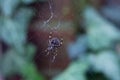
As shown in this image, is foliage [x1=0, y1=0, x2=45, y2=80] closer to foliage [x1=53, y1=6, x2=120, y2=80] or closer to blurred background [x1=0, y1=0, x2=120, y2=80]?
blurred background [x1=0, y1=0, x2=120, y2=80]

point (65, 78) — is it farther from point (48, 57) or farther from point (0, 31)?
point (0, 31)

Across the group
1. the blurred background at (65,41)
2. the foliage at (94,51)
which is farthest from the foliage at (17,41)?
the foliage at (94,51)

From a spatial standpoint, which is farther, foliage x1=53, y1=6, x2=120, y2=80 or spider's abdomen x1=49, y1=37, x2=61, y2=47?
foliage x1=53, y1=6, x2=120, y2=80

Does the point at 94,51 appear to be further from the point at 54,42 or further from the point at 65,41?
the point at 54,42

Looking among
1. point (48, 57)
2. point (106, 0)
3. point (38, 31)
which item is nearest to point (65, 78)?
point (48, 57)

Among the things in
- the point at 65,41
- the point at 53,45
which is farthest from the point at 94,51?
the point at 53,45

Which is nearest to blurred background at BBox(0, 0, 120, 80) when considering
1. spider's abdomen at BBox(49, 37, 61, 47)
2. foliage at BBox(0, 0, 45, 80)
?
foliage at BBox(0, 0, 45, 80)

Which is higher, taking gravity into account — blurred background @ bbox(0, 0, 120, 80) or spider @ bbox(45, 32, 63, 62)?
spider @ bbox(45, 32, 63, 62)

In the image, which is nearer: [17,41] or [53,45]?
[53,45]
